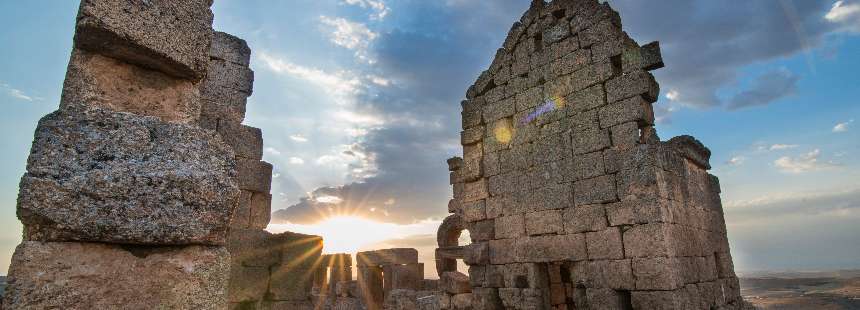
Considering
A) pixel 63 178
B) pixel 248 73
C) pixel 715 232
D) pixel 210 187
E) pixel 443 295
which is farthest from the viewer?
pixel 443 295

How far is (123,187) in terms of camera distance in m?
1.47

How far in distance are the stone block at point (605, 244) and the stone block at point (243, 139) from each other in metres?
4.26

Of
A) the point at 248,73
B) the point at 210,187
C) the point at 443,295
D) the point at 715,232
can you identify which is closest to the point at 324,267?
the point at 443,295

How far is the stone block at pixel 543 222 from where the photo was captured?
6555mm

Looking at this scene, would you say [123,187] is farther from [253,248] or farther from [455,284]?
[455,284]

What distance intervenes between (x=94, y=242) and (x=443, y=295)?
6644 millimetres

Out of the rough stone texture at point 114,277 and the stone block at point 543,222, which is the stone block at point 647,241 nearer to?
the stone block at point 543,222

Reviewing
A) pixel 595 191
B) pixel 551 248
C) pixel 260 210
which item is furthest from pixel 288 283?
pixel 595 191

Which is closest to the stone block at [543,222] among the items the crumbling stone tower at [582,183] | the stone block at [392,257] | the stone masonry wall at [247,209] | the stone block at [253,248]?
the crumbling stone tower at [582,183]

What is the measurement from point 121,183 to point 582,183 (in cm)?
581

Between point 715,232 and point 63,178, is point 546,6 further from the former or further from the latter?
point 63,178

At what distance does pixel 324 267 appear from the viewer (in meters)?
11.3

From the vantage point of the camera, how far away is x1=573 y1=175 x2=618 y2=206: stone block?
6.06 meters

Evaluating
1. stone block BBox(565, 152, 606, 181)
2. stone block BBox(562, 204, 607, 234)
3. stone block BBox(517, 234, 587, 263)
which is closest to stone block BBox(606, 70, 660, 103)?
stone block BBox(565, 152, 606, 181)
